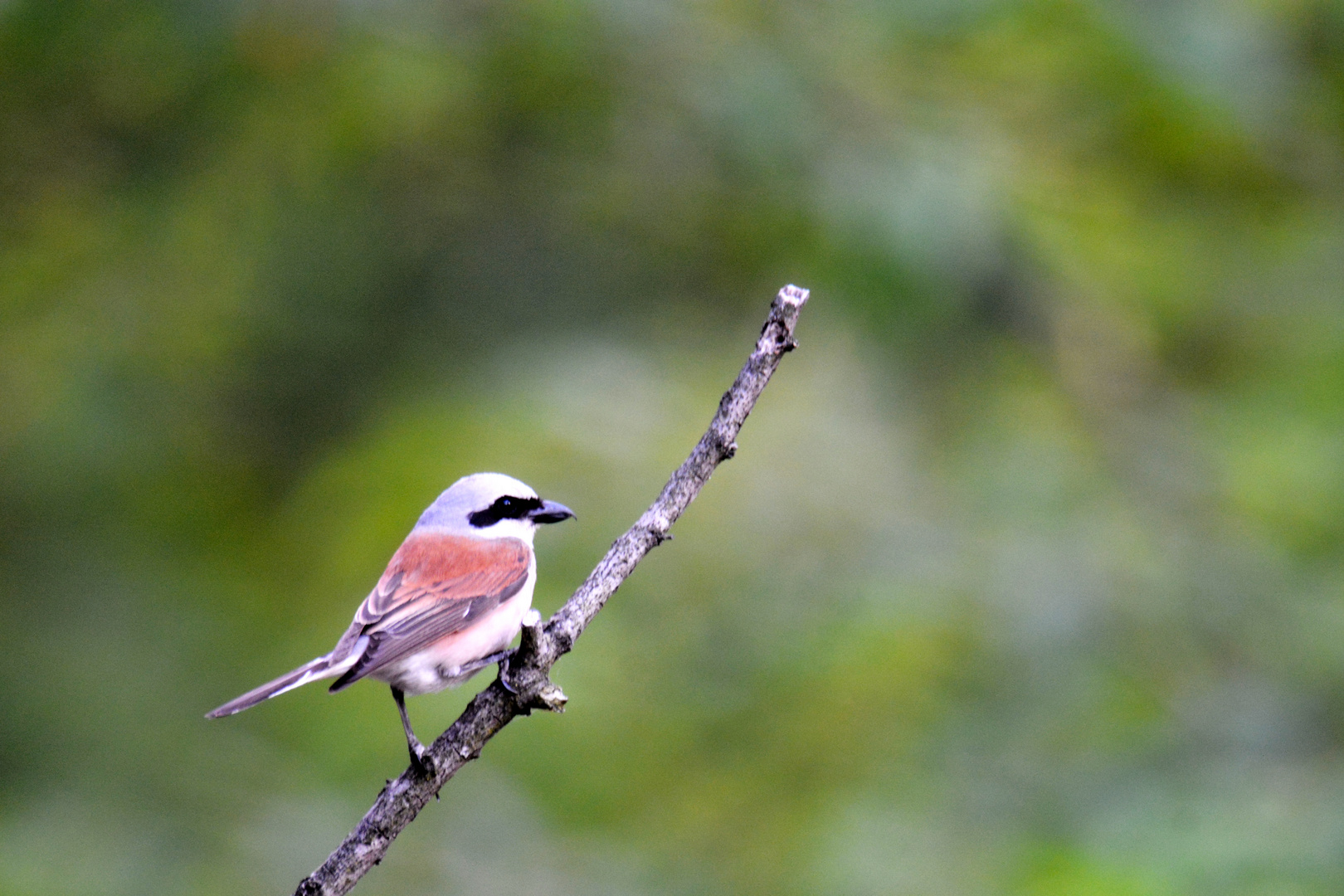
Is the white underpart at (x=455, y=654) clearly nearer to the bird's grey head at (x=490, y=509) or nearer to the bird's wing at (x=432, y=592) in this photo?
the bird's wing at (x=432, y=592)

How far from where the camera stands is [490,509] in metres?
2.86

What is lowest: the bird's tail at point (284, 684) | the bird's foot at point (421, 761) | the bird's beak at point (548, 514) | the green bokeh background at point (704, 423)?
the bird's foot at point (421, 761)

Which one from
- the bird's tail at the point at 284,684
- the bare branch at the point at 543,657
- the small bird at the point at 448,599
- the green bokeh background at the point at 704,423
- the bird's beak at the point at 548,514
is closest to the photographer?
the bare branch at the point at 543,657

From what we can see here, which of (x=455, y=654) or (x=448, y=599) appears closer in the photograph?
(x=455, y=654)

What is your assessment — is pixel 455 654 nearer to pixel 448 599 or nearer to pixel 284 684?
pixel 448 599

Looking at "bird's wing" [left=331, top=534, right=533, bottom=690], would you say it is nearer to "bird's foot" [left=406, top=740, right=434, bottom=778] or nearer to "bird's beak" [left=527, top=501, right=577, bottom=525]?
"bird's beak" [left=527, top=501, right=577, bottom=525]

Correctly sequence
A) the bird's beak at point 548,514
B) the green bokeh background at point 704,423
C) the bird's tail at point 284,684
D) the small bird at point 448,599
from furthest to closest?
the green bokeh background at point 704,423 < the bird's beak at point 548,514 < the small bird at point 448,599 < the bird's tail at point 284,684

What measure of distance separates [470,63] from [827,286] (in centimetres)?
186

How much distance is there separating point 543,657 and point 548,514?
1139 mm

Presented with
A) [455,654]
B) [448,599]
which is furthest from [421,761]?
[448,599]

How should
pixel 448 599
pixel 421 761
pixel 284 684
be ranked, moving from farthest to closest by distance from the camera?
pixel 448 599 → pixel 284 684 → pixel 421 761

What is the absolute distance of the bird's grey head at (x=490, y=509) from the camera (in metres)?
2.83

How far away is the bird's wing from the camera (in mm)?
2346

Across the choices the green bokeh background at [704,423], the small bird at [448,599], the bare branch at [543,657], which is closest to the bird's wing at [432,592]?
the small bird at [448,599]
